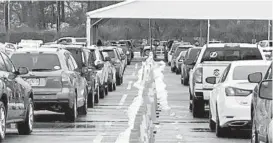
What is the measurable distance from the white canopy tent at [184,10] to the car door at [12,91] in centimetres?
3325

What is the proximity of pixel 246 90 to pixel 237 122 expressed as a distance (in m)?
0.56

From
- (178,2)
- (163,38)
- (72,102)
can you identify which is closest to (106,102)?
(72,102)

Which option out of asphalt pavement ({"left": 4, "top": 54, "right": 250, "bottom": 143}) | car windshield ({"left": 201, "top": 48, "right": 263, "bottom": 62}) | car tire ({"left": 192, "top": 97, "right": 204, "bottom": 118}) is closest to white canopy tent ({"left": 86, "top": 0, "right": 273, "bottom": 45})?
asphalt pavement ({"left": 4, "top": 54, "right": 250, "bottom": 143})

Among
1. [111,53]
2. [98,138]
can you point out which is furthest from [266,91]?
[111,53]

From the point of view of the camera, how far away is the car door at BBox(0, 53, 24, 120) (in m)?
13.8

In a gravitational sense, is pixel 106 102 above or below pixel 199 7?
below

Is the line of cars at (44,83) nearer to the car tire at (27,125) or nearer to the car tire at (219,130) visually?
the car tire at (27,125)

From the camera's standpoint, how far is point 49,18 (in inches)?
3952

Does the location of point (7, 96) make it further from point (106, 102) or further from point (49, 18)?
point (49, 18)

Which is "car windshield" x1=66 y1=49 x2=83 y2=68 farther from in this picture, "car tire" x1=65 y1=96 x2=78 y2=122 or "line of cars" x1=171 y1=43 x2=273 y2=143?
"car tire" x1=65 y1=96 x2=78 y2=122

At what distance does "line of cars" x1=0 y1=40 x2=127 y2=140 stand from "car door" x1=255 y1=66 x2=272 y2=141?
182 inches

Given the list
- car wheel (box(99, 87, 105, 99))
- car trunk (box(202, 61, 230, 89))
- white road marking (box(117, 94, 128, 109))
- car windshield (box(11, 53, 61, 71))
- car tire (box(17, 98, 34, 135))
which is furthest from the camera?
car wheel (box(99, 87, 105, 99))

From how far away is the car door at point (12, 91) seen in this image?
13846 millimetres

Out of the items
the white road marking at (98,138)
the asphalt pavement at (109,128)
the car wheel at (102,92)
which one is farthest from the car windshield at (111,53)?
the white road marking at (98,138)
